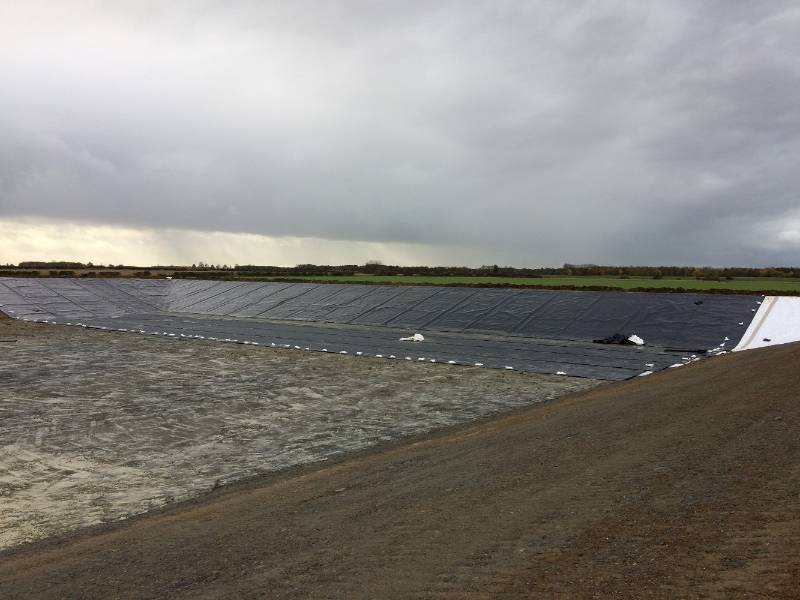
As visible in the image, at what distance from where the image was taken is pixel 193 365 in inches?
768

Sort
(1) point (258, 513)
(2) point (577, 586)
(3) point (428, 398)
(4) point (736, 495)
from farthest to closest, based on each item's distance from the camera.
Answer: (3) point (428, 398), (1) point (258, 513), (4) point (736, 495), (2) point (577, 586)

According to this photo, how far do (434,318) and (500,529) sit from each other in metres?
25.9

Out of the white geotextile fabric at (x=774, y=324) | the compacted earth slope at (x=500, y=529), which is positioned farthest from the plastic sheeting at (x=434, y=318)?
the compacted earth slope at (x=500, y=529)

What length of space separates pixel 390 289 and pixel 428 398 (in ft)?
76.1

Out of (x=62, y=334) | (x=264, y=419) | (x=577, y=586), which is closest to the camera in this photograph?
(x=577, y=586)

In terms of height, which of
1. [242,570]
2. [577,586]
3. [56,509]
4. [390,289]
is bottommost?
[56,509]

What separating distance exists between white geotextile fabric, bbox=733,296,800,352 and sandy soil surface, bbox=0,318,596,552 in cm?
996

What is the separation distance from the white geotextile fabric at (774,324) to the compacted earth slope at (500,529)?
15.6 m

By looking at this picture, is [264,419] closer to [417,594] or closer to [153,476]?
[153,476]

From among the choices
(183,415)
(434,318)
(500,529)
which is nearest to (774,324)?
(434,318)

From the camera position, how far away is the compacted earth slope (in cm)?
436

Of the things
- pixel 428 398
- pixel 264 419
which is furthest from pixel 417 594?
pixel 428 398

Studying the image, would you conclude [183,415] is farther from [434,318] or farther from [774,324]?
[774,324]

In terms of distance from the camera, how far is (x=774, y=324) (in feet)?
78.6
